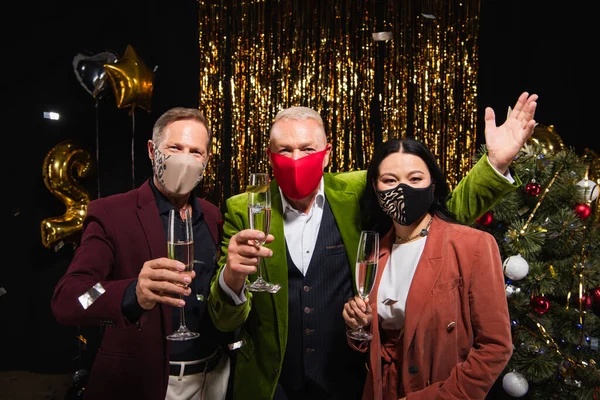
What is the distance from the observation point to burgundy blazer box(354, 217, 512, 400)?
5.09 ft

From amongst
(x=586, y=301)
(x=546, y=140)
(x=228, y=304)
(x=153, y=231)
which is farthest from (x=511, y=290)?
(x=153, y=231)

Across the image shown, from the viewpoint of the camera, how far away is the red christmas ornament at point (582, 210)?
8.52 ft

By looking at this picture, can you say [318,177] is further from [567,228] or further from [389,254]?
[567,228]

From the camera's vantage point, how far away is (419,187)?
171 centimetres

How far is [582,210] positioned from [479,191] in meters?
1.10

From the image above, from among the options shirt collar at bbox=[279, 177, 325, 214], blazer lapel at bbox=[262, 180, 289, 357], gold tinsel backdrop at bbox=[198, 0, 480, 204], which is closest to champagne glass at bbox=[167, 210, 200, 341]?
blazer lapel at bbox=[262, 180, 289, 357]

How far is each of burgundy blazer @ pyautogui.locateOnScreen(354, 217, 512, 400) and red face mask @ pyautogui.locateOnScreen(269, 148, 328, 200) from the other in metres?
0.50

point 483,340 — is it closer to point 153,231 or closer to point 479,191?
point 479,191

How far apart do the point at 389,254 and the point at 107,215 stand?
106 cm

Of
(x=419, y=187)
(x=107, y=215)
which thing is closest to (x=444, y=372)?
(x=419, y=187)

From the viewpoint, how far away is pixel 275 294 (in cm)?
185

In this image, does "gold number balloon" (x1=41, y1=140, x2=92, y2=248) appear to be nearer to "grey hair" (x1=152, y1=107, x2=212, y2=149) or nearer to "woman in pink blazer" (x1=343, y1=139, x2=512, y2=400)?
"grey hair" (x1=152, y1=107, x2=212, y2=149)

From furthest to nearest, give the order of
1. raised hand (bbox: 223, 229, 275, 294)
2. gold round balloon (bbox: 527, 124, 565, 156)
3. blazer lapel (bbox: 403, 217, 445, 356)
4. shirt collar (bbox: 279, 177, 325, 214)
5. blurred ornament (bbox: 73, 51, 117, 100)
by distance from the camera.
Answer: blurred ornament (bbox: 73, 51, 117, 100) → gold round balloon (bbox: 527, 124, 565, 156) → shirt collar (bbox: 279, 177, 325, 214) → blazer lapel (bbox: 403, 217, 445, 356) → raised hand (bbox: 223, 229, 275, 294)

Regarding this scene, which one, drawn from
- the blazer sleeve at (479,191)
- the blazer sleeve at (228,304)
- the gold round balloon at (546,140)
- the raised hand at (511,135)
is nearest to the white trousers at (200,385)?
the blazer sleeve at (228,304)
